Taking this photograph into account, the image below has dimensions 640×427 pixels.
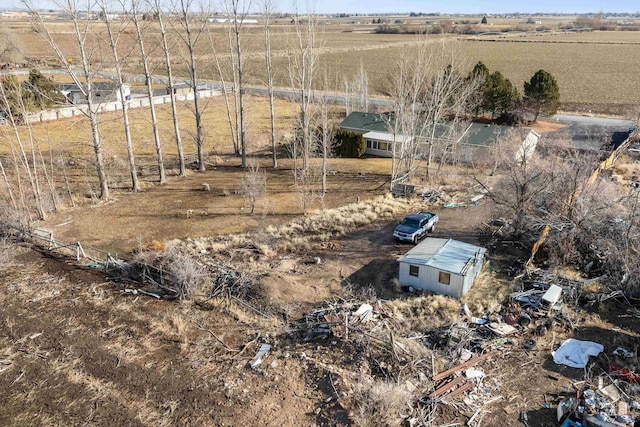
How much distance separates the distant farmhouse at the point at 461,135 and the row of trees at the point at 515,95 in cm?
1020

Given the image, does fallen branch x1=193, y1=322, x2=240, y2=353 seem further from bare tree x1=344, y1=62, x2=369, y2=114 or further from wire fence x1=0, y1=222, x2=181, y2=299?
bare tree x1=344, y1=62, x2=369, y2=114

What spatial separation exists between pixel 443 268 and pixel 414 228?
5261 mm

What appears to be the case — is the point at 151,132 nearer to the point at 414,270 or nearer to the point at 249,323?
the point at 249,323

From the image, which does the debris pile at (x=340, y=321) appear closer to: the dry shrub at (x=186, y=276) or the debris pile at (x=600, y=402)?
the dry shrub at (x=186, y=276)

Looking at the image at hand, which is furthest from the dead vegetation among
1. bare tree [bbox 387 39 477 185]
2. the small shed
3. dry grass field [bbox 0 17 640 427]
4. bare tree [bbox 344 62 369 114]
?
bare tree [bbox 344 62 369 114]

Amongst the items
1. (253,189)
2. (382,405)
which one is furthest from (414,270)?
(253,189)

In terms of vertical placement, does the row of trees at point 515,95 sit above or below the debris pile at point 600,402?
above

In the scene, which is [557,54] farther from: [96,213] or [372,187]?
[96,213]

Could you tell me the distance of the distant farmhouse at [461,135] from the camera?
126ft

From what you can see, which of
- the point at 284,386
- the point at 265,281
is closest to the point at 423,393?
the point at 284,386

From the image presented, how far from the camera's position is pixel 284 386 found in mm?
13609

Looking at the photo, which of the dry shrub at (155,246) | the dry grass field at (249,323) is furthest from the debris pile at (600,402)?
the dry shrub at (155,246)

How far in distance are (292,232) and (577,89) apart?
63.8 metres

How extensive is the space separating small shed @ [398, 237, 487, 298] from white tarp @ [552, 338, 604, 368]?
417 centimetres
